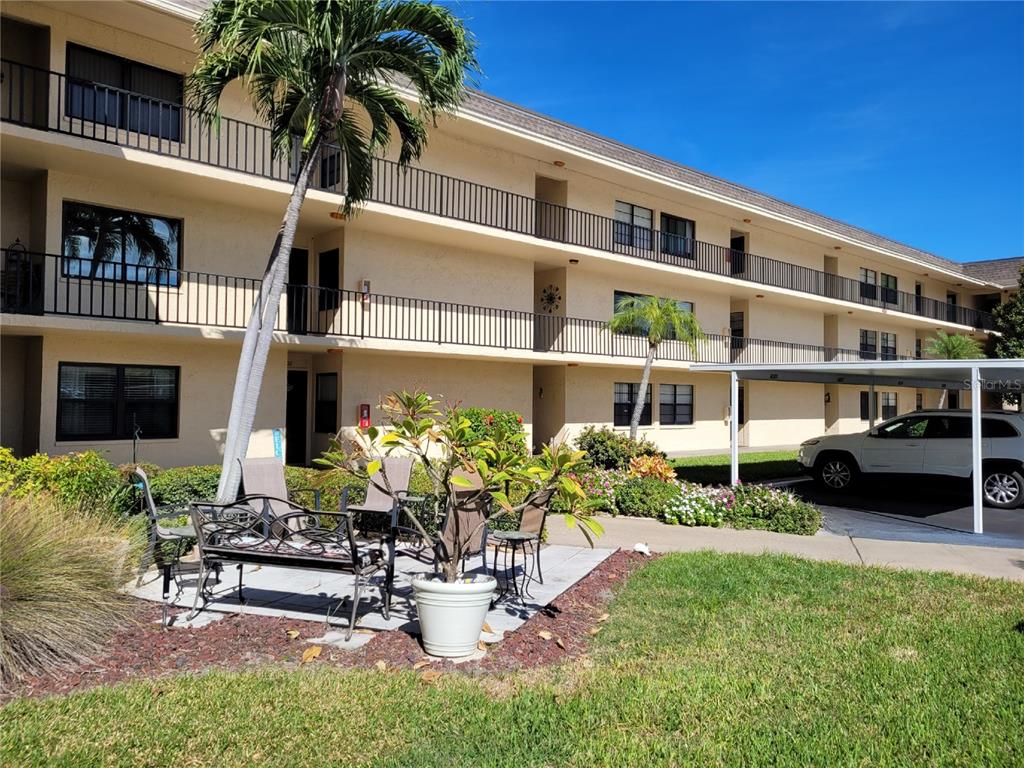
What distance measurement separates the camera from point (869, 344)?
117 feet

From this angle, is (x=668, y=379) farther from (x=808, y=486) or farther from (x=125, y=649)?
(x=125, y=649)

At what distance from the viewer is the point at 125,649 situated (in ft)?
16.9

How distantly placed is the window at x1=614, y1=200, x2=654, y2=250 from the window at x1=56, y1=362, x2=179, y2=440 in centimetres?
1480

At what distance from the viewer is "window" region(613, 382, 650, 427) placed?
24.3 meters

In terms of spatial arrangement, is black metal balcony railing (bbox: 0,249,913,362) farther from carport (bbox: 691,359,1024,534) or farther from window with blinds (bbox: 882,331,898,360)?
window with blinds (bbox: 882,331,898,360)

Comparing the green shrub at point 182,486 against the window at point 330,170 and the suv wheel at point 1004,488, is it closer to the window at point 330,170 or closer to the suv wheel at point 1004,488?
the window at point 330,170

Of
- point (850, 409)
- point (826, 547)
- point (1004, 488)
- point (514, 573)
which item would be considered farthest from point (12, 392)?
point (850, 409)

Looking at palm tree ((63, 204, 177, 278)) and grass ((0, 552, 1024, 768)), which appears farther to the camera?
palm tree ((63, 204, 177, 278))

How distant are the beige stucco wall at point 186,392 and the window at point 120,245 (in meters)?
1.26

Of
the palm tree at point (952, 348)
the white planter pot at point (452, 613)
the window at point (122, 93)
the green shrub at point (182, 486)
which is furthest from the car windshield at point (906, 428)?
the palm tree at point (952, 348)

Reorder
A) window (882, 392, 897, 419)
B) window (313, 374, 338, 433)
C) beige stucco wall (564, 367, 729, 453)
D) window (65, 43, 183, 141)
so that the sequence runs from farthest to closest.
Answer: window (882, 392, 897, 419)
beige stucco wall (564, 367, 729, 453)
window (313, 374, 338, 433)
window (65, 43, 183, 141)

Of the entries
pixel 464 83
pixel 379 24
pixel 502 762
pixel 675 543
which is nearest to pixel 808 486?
pixel 675 543

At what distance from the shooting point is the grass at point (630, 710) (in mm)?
3723

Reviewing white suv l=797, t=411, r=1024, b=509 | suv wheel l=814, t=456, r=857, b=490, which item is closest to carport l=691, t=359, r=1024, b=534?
white suv l=797, t=411, r=1024, b=509
